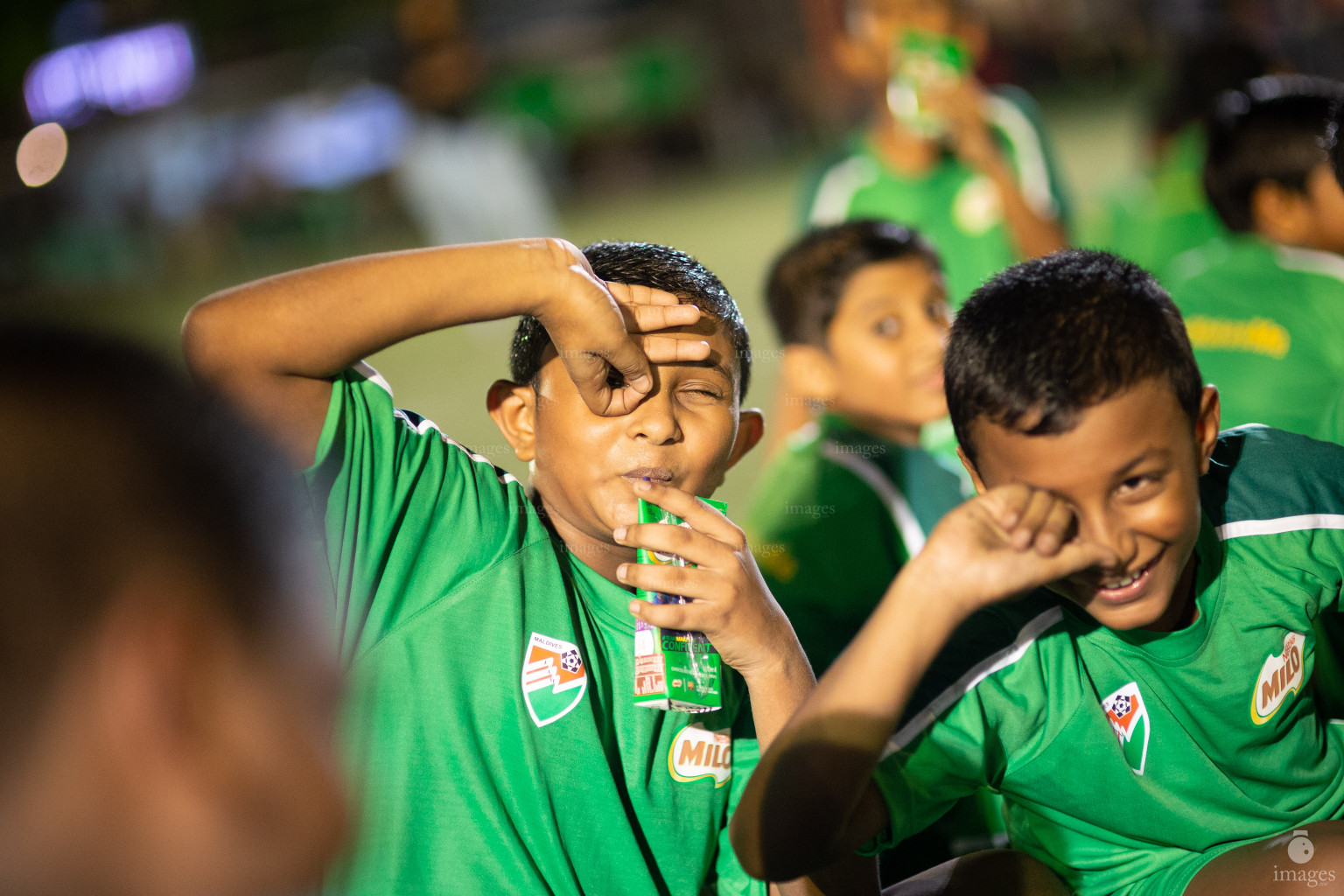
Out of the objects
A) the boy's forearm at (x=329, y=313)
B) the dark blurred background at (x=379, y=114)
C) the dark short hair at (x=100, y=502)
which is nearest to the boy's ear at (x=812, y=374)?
the boy's forearm at (x=329, y=313)

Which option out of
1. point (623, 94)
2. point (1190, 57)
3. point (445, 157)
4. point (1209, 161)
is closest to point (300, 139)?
point (623, 94)

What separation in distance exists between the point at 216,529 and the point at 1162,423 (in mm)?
1059

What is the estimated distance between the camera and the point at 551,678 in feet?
4.83

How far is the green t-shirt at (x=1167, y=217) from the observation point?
421cm

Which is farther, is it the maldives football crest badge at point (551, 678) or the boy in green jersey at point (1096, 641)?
the maldives football crest badge at point (551, 678)

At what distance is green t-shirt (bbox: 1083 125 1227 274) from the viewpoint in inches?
166

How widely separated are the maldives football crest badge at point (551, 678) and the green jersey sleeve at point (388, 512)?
0.46ft

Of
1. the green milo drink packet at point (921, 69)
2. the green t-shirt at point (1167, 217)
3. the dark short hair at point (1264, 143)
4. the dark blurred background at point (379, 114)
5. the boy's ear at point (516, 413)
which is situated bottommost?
the boy's ear at point (516, 413)

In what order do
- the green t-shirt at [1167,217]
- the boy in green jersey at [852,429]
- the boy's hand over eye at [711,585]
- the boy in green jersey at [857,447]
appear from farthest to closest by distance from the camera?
1. the green t-shirt at [1167,217]
2. the boy in green jersey at [852,429]
3. the boy in green jersey at [857,447]
4. the boy's hand over eye at [711,585]

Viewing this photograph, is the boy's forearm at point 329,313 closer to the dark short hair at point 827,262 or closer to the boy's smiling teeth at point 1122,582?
the boy's smiling teeth at point 1122,582

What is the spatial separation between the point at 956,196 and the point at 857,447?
170 cm

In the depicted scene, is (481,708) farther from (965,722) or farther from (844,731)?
(965,722)

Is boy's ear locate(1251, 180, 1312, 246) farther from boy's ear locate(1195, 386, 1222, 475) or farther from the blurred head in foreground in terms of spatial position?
the blurred head in foreground

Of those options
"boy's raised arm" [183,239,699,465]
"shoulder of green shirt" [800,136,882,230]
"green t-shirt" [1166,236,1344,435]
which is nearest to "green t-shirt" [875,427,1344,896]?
"boy's raised arm" [183,239,699,465]
